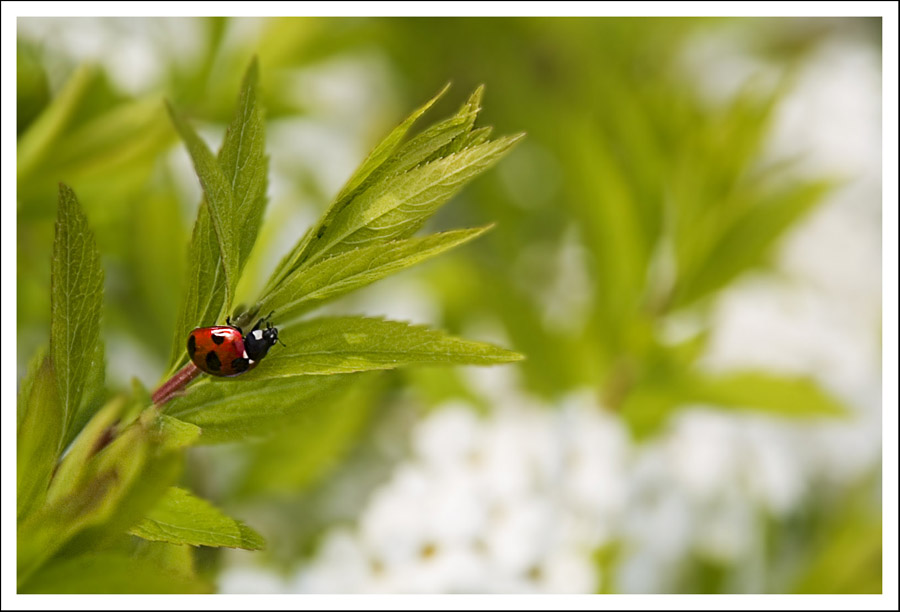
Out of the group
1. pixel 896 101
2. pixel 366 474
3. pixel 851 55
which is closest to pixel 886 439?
pixel 896 101

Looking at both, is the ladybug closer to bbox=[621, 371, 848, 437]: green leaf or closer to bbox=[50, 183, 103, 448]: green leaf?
bbox=[50, 183, 103, 448]: green leaf

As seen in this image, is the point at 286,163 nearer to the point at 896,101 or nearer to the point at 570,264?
the point at 570,264

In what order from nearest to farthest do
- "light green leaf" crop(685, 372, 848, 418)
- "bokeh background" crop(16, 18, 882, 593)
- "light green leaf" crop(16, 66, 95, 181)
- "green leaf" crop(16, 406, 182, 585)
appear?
1. "green leaf" crop(16, 406, 182, 585)
2. "light green leaf" crop(16, 66, 95, 181)
3. "bokeh background" crop(16, 18, 882, 593)
4. "light green leaf" crop(685, 372, 848, 418)

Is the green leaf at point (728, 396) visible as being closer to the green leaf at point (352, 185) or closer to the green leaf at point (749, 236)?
the green leaf at point (749, 236)

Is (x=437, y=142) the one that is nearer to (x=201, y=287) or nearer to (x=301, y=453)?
(x=201, y=287)

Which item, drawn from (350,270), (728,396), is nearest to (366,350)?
(350,270)

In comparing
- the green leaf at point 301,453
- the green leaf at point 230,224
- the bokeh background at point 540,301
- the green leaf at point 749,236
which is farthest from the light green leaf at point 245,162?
the green leaf at point 749,236

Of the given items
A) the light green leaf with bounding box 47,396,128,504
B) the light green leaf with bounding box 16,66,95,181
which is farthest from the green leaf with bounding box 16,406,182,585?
the light green leaf with bounding box 16,66,95,181
